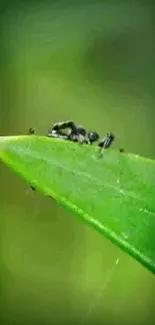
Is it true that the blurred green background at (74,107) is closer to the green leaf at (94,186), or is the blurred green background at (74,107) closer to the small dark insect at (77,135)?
the small dark insect at (77,135)

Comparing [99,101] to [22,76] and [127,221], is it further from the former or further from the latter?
[127,221]

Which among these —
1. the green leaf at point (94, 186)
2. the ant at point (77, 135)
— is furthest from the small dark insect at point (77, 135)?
the green leaf at point (94, 186)

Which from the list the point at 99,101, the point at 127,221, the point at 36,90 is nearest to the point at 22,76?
the point at 36,90

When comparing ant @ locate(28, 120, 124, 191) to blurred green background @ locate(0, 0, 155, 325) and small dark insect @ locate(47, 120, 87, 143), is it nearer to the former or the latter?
small dark insect @ locate(47, 120, 87, 143)

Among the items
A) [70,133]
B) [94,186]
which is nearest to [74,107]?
[70,133]

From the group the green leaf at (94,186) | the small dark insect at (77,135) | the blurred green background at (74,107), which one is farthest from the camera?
the blurred green background at (74,107)
